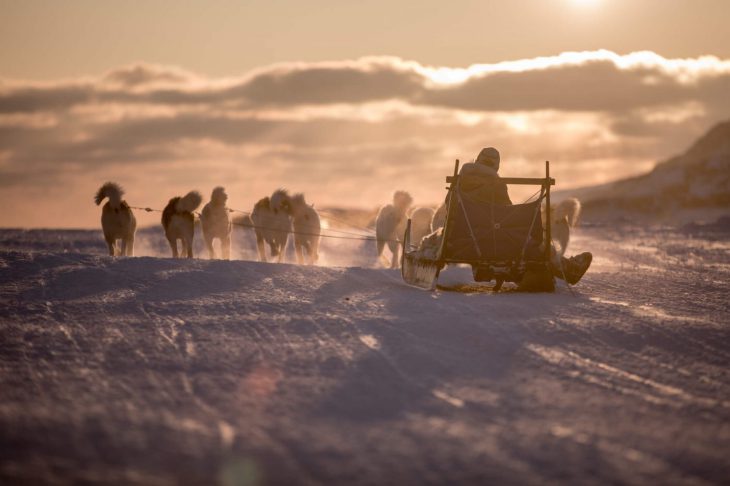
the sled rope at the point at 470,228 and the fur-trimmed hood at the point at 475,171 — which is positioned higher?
the fur-trimmed hood at the point at 475,171

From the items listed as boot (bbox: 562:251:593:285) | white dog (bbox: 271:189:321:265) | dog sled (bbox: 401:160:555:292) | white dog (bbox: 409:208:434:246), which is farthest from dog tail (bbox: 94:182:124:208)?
boot (bbox: 562:251:593:285)

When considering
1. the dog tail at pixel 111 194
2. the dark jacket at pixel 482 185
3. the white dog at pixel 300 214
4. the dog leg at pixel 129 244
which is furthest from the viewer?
the white dog at pixel 300 214

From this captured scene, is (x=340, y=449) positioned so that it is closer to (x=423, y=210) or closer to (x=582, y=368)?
(x=582, y=368)

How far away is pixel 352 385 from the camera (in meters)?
5.72

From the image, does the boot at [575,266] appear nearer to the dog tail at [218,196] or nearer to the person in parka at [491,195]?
the person in parka at [491,195]

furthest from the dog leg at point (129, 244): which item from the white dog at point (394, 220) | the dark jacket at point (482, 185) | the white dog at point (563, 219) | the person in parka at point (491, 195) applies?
the white dog at point (563, 219)

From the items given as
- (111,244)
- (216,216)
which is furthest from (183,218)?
(111,244)

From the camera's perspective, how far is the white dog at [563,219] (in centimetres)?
1856

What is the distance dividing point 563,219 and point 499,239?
8100 mm

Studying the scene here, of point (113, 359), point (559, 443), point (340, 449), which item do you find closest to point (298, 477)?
point (340, 449)

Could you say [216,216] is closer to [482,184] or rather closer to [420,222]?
[420,222]

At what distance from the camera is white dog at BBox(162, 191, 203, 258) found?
55.5 feet

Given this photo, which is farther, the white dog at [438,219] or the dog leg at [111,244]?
the dog leg at [111,244]

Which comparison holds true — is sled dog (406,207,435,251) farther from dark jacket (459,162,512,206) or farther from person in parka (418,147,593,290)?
dark jacket (459,162,512,206)
